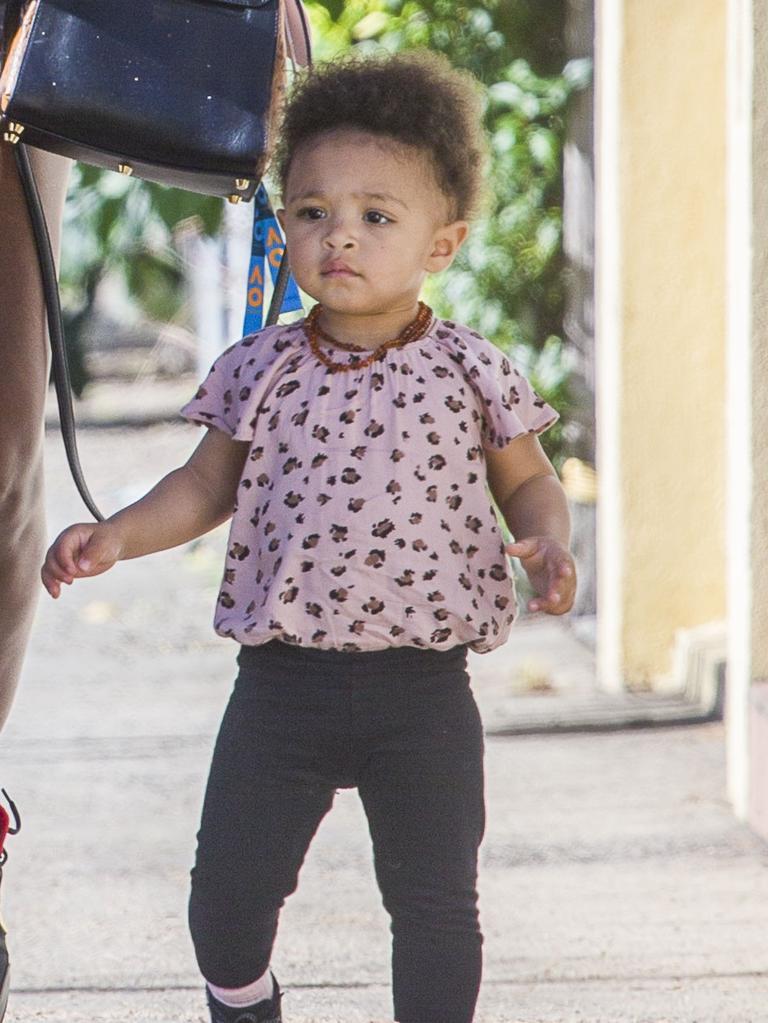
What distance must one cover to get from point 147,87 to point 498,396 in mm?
609

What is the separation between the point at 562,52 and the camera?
22.6ft

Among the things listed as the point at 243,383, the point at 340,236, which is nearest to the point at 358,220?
the point at 340,236

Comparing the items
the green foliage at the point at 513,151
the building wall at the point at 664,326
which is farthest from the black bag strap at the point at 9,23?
the green foliage at the point at 513,151

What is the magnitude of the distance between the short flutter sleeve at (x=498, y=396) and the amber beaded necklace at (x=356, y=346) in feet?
0.16

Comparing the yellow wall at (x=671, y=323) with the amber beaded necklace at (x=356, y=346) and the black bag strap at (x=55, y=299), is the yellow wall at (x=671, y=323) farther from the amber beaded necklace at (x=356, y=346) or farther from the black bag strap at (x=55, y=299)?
the amber beaded necklace at (x=356, y=346)

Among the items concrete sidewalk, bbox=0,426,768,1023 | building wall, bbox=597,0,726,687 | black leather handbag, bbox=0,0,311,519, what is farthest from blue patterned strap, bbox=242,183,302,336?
building wall, bbox=597,0,726,687

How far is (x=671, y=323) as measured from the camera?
18.6ft

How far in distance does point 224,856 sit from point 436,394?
677 mm

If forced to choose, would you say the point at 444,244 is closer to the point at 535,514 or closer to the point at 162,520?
the point at 535,514

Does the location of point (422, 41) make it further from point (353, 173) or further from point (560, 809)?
point (353, 173)

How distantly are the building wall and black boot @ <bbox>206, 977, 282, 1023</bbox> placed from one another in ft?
11.0

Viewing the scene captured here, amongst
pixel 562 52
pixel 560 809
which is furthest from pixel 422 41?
pixel 560 809

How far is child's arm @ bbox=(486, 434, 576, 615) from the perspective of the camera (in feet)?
7.56

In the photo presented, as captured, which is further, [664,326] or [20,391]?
[664,326]
